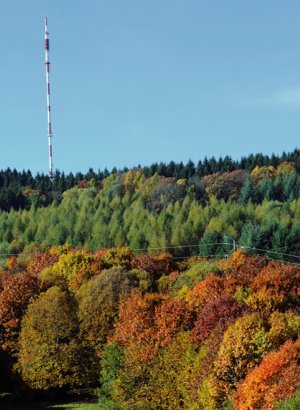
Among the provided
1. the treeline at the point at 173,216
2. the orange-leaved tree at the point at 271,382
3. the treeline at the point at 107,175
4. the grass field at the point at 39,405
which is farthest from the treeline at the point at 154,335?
the treeline at the point at 107,175

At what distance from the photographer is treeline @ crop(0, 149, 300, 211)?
167825 millimetres

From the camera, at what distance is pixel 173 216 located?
132 meters

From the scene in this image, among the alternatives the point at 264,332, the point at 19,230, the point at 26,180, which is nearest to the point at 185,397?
the point at 264,332

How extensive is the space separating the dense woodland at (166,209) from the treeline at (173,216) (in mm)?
160

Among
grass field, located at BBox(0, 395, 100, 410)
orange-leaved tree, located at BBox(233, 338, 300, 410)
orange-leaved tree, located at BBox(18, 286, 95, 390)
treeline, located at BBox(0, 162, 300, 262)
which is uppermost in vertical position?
treeline, located at BBox(0, 162, 300, 262)

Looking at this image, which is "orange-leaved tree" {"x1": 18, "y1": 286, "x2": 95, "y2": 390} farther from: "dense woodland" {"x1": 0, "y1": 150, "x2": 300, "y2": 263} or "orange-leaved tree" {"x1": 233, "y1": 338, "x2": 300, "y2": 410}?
"dense woodland" {"x1": 0, "y1": 150, "x2": 300, "y2": 263}

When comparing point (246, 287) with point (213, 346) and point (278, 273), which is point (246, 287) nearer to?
point (278, 273)

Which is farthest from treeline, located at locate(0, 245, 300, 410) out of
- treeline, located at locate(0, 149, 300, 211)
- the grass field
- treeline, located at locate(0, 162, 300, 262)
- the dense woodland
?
treeline, located at locate(0, 149, 300, 211)

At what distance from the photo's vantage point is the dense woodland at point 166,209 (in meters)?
114

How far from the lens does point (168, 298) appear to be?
209 ft

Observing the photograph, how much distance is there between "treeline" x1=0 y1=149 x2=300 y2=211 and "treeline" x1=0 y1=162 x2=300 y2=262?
301 centimetres

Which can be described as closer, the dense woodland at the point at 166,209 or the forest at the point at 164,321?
the forest at the point at 164,321

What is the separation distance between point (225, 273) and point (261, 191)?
70.8 metres

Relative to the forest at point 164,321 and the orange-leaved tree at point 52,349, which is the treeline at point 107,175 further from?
the orange-leaved tree at point 52,349
